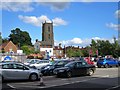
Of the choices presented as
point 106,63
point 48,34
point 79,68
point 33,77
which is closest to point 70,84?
point 33,77

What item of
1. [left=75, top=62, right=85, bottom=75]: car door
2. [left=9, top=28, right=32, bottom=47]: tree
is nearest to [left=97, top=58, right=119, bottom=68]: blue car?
[left=75, top=62, right=85, bottom=75]: car door

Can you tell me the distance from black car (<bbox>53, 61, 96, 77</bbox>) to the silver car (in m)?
3.77

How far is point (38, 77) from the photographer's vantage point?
22.6 m

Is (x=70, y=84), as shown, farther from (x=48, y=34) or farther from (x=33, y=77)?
(x=48, y=34)

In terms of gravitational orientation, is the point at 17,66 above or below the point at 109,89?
above

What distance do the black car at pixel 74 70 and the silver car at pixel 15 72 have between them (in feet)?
12.4

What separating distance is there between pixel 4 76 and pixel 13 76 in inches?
25.8

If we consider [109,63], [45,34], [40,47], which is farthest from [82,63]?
[45,34]

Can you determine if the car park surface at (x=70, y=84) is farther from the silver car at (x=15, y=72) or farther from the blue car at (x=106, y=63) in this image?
the blue car at (x=106, y=63)

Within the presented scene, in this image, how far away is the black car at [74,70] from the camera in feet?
83.1

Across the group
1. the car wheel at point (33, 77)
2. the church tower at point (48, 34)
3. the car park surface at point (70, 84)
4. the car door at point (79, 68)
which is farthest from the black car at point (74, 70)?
the church tower at point (48, 34)

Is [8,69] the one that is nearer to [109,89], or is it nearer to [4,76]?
[4,76]

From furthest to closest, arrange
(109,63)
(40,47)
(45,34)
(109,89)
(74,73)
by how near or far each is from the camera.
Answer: (45,34)
(40,47)
(109,63)
(74,73)
(109,89)

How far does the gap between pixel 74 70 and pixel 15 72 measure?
6378mm
